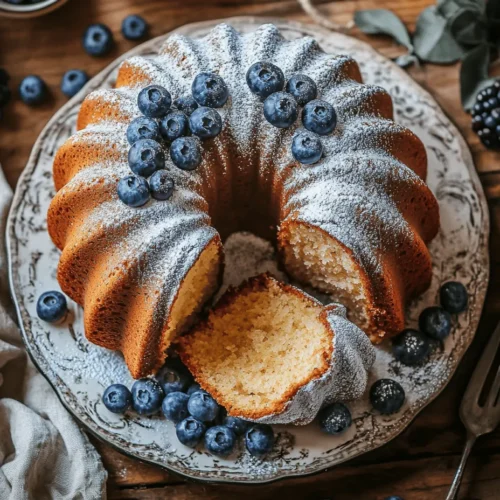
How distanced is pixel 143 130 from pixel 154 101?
108 millimetres

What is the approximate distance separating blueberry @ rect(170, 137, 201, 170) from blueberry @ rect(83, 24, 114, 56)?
991mm

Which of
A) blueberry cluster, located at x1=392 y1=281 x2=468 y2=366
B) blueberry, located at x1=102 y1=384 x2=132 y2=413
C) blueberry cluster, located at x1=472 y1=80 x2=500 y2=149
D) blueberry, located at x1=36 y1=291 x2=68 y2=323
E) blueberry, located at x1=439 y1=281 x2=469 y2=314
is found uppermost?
blueberry cluster, located at x1=472 y1=80 x2=500 y2=149

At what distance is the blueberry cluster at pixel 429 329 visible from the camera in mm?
3020

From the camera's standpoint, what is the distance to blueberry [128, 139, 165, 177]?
106 inches

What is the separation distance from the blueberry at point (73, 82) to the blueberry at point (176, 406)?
1410 mm

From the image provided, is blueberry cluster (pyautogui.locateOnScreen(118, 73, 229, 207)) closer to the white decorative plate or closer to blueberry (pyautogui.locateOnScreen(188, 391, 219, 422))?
the white decorative plate

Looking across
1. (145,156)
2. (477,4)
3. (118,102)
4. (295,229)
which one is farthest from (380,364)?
(477,4)

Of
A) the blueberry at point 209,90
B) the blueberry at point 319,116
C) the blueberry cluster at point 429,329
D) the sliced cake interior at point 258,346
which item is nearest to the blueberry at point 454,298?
the blueberry cluster at point 429,329

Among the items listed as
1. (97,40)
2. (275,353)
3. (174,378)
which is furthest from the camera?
(97,40)

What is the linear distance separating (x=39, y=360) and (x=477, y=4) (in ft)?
7.68

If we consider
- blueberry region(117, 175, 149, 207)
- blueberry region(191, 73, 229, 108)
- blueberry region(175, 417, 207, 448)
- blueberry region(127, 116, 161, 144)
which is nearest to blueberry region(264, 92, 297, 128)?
blueberry region(191, 73, 229, 108)

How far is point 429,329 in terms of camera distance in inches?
120

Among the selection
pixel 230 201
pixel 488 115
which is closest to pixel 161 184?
pixel 230 201

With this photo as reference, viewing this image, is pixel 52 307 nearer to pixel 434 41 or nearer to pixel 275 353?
pixel 275 353
